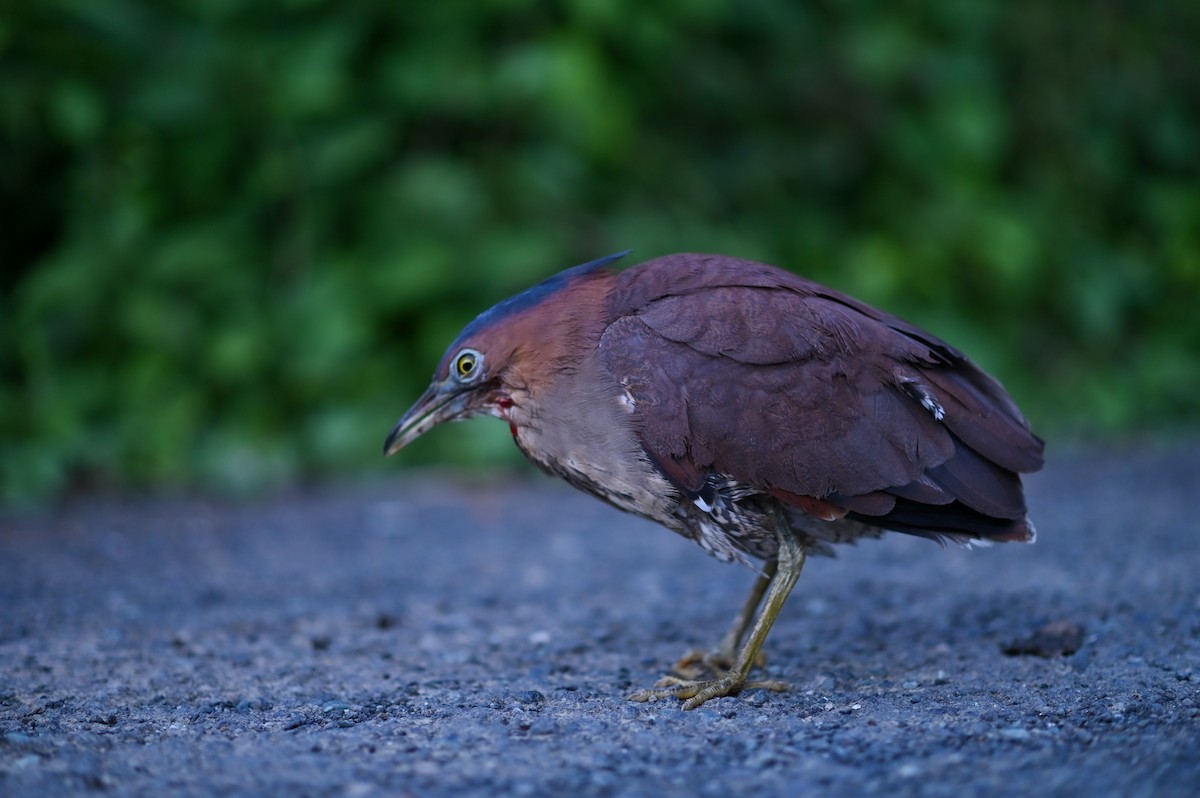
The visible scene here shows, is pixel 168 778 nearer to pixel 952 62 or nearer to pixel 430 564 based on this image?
pixel 430 564

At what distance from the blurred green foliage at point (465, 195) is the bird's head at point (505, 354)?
2.92 metres

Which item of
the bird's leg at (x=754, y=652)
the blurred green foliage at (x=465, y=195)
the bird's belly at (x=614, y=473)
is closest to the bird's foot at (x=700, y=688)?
the bird's leg at (x=754, y=652)

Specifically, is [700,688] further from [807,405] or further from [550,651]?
[807,405]

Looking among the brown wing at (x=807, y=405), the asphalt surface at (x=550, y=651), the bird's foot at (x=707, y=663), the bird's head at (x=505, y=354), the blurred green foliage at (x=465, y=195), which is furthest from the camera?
the blurred green foliage at (x=465, y=195)

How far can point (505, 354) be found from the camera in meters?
3.64

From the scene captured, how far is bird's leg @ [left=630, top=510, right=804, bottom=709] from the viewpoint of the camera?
11.1ft

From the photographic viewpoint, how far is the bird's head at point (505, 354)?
360cm

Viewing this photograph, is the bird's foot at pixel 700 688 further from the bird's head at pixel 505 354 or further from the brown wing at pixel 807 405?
the bird's head at pixel 505 354

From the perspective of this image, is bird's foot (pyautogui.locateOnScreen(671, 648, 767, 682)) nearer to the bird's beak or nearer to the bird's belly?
the bird's belly

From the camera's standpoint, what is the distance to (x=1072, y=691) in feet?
10.7

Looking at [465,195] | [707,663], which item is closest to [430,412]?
[707,663]

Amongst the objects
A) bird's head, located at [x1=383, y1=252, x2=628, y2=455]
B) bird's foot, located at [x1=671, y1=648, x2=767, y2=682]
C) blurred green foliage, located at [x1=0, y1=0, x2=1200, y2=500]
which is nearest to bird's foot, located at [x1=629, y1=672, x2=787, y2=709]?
bird's foot, located at [x1=671, y1=648, x2=767, y2=682]

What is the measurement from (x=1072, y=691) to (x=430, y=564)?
2960 mm

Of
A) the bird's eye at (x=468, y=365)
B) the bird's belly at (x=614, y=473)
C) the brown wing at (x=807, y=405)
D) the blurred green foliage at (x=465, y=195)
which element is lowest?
the bird's belly at (x=614, y=473)
